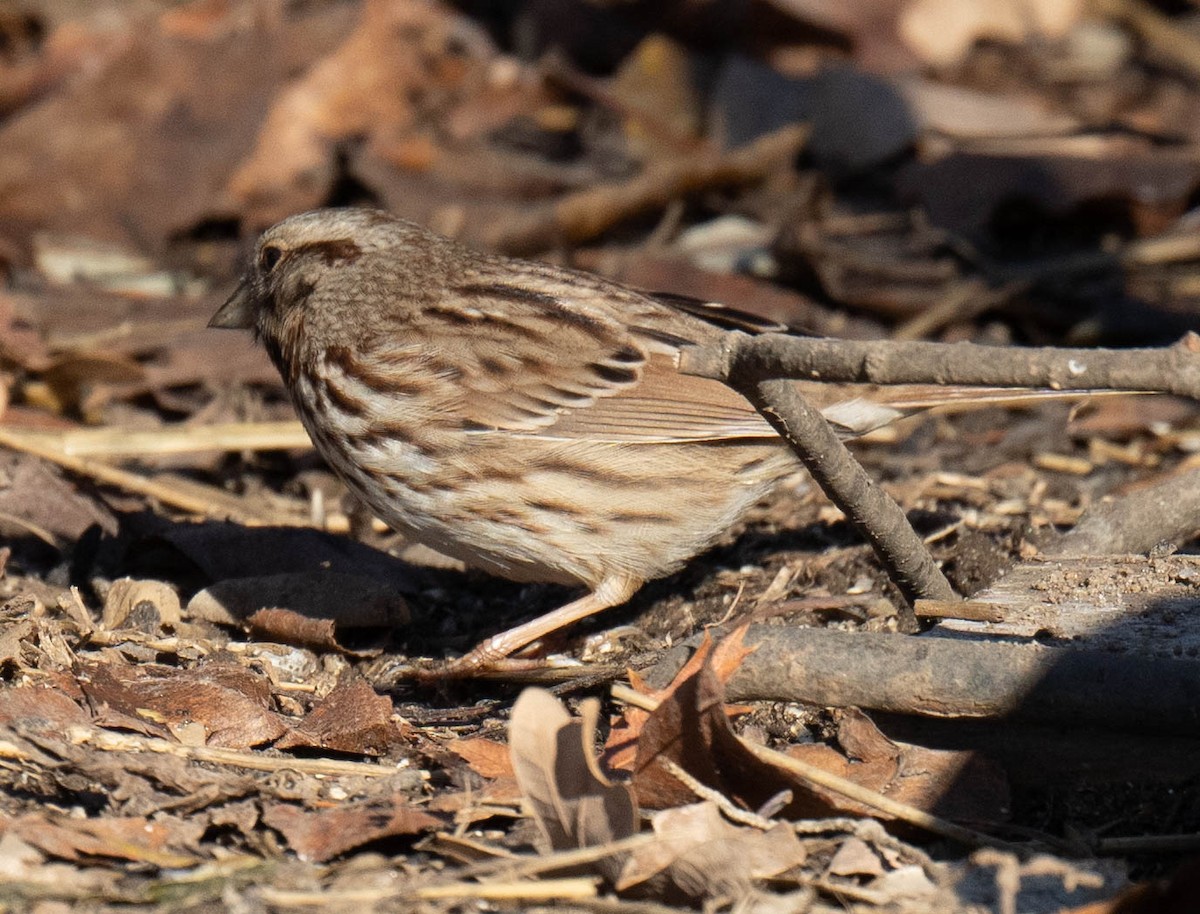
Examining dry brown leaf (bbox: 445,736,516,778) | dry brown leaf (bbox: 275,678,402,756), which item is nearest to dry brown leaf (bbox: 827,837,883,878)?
dry brown leaf (bbox: 445,736,516,778)

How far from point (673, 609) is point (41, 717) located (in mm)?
1836

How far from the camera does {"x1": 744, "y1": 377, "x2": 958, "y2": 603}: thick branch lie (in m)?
3.10

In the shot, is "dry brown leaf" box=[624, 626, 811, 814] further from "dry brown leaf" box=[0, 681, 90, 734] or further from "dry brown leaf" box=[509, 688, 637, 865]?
"dry brown leaf" box=[0, 681, 90, 734]

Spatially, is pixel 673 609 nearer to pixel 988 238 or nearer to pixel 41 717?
pixel 41 717

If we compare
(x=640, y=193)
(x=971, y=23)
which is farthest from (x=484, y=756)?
(x=971, y=23)

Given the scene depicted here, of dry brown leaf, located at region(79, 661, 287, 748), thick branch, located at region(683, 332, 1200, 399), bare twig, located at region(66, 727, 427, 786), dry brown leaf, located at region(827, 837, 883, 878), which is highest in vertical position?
thick branch, located at region(683, 332, 1200, 399)

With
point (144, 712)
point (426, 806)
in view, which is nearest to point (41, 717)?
point (144, 712)

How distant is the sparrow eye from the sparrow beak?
0.09 meters

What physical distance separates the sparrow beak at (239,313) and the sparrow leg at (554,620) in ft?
4.31

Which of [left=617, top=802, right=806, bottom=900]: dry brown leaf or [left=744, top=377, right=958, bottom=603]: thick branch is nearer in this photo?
[left=617, top=802, right=806, bottom=900]: dry brown leaf

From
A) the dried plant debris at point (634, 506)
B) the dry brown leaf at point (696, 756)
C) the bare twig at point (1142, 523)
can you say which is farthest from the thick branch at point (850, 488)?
the bare twig at point (1142, 523)

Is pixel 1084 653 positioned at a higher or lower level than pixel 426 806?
higher

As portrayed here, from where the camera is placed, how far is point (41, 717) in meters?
3.37

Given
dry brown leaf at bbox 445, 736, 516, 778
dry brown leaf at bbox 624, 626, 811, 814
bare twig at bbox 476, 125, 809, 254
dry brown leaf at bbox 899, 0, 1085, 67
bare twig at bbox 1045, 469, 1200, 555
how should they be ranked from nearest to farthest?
dry brown leaf at bbox 624, 626, 811, 814 < dry brown leaf at bbox 445, 736, 516, 778 < bare twig at bbox 1045, 469, 1200, 555 < bare twig at bbox 476, 125, 809, 254 < dry brown leaf at bbox 899, 0, 1085, 67
